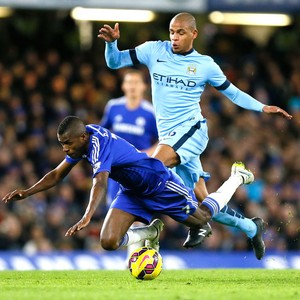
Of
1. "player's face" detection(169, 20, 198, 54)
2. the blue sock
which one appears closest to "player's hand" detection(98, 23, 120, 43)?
"player's face" detection(169, 20, 198, 54)

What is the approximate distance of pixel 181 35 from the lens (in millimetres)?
11398

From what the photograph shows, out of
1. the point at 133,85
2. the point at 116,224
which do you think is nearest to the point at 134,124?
the point at 133,85

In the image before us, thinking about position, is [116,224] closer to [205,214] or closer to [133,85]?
[205,214]

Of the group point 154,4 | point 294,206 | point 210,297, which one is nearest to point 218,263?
point 294,206

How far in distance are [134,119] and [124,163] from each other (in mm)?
3714

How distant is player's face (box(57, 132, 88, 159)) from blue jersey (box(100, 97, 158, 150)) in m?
3.84

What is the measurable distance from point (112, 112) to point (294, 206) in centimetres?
574

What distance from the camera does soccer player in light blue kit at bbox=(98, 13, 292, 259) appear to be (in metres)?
11.3

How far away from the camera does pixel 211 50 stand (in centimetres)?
2350

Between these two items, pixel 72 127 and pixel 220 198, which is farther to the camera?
pixel 220 198

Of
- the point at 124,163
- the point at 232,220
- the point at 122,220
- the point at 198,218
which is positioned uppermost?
the point at 124,163

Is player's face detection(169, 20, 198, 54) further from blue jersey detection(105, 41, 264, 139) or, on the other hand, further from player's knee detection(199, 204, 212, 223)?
player's knee detection(199, 204, 212, 223)

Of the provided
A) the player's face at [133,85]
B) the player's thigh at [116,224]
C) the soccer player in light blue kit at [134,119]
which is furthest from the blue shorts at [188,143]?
the player's face at [133,85]

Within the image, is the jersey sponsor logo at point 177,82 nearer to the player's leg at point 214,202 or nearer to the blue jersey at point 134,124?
the player's leg at point 214,202
